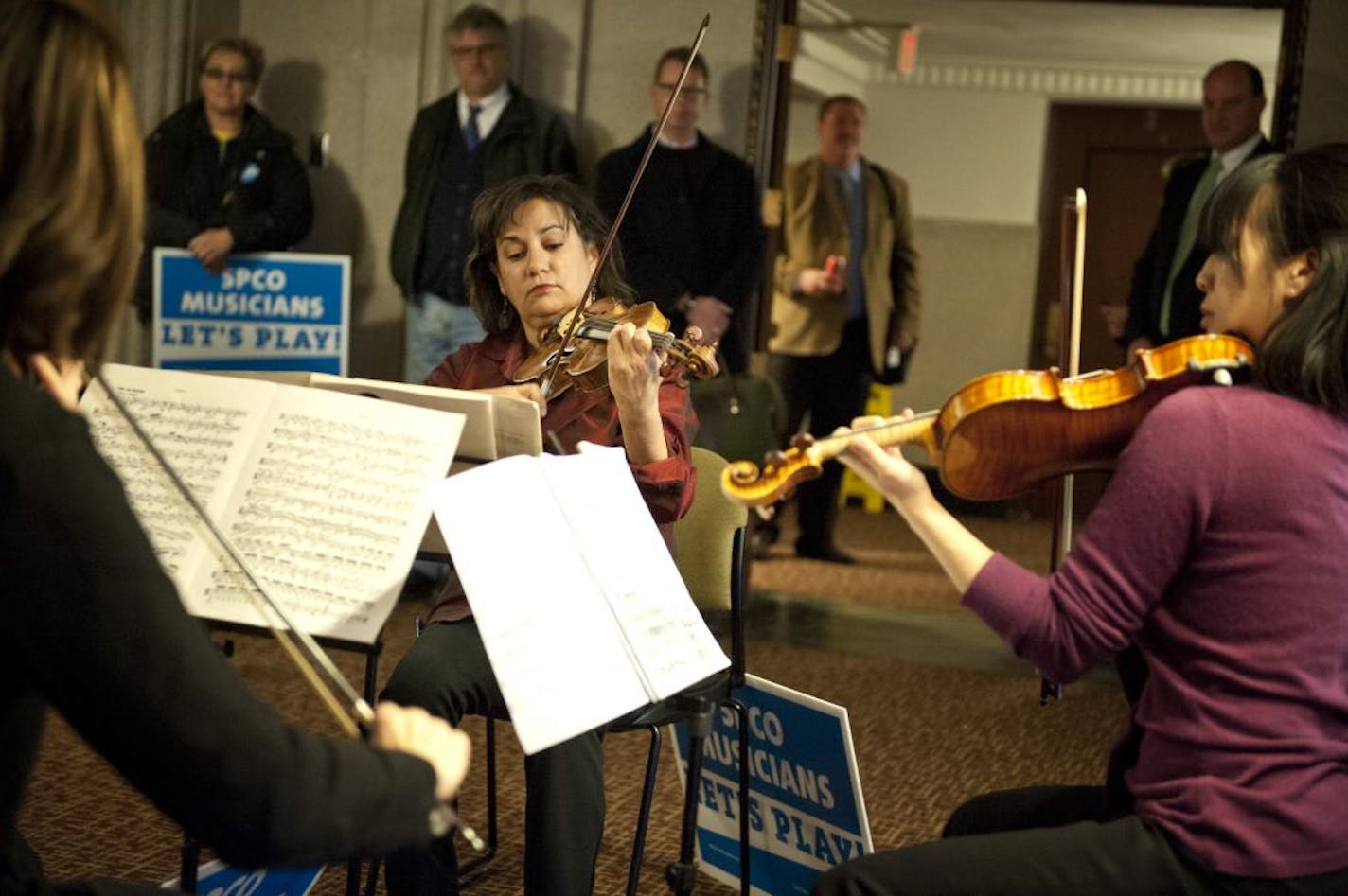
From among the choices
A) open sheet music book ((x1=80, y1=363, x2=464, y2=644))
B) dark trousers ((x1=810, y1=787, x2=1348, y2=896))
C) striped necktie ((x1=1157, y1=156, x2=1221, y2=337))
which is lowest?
dark trousers ((x1=810, y1=787, x2=1348, y2=896))

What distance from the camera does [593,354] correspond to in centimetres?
226

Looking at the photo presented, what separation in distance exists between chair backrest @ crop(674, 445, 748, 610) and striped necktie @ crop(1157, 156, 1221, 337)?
A: 218 centimetres

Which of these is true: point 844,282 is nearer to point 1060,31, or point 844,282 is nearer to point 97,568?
point 1060,31

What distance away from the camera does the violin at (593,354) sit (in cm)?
223

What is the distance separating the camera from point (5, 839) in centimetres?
104

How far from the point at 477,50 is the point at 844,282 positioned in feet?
4.85

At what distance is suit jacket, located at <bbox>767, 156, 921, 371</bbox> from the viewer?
5.25 m

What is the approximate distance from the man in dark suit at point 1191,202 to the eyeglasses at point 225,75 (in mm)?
2672

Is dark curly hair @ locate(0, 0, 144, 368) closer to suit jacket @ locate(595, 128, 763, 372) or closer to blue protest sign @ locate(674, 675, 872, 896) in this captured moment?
blue protest sign @ locate(674, 675, 872, 896)

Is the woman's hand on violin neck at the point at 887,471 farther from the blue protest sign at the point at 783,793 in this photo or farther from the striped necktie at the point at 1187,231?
the striped necktie at the point at 1187,231

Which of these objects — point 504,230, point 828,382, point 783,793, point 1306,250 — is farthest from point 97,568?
point 828,382

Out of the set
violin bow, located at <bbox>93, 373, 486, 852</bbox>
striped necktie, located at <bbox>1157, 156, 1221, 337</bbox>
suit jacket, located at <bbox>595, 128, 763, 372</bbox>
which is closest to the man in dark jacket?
suit jacket, located at <bbox>595, 128, 763, 372</bbox>

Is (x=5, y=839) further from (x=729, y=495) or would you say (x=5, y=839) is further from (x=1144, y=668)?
(x=1144, y=668)

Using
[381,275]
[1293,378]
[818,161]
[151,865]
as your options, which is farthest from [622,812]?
[818,161]
